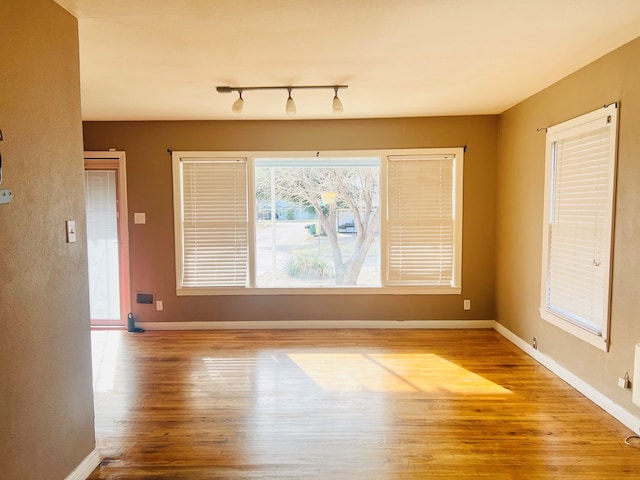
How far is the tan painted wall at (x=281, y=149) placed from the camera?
14.7 feet

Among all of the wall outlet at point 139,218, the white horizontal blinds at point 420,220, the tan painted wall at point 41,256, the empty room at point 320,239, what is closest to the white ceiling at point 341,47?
the empty room at point 320,239

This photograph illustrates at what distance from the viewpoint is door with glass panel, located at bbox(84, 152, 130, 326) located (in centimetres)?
455

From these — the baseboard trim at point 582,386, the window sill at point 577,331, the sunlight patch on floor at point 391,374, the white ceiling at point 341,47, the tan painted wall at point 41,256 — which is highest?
the white ceiling at point 341,47

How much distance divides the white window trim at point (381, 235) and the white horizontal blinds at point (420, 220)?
0.06m

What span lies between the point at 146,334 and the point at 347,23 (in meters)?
3.94

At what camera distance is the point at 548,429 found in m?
2.50

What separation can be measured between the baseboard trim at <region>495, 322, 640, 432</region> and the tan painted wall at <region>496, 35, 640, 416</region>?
4 cm

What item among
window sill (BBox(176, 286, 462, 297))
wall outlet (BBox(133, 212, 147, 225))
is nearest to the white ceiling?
wall outlet (BBox(133, 212, 147, 225))

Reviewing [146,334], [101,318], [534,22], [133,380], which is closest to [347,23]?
[534,22]

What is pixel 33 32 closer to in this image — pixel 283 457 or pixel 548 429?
pixel 283 457

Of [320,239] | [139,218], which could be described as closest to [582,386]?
[320,239]

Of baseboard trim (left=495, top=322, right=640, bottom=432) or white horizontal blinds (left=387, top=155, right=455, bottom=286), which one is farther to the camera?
white horizontal blinds (left=387, top=155, right=455, bottom=286)

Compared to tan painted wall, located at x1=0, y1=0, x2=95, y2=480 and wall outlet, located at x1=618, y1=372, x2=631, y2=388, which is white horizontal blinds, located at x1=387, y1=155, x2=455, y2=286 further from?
tan painted wall, located at x1=0, y1=0, x2=95, y2=480

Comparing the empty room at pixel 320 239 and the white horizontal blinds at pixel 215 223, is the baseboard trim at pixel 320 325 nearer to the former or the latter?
the empty room at pixel 320 239
